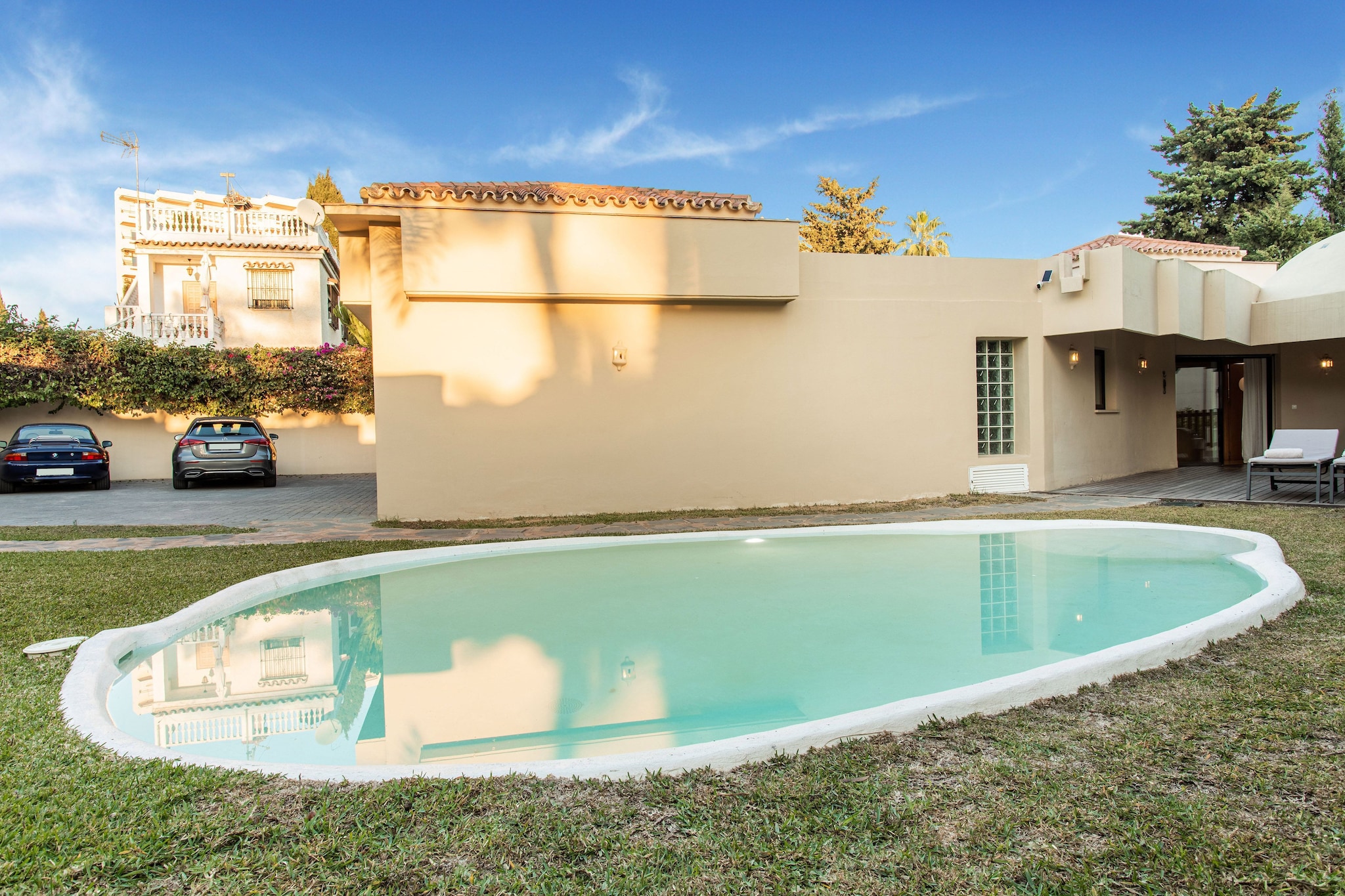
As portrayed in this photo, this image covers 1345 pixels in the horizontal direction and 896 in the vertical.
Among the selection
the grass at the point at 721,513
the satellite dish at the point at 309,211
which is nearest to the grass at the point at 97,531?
the grass at the point at 721,513

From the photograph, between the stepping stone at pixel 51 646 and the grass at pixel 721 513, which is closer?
the stepping stone at pixel 51 646

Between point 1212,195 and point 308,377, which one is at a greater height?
point 1212,195

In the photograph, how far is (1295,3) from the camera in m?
20.2

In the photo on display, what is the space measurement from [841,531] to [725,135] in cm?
1749

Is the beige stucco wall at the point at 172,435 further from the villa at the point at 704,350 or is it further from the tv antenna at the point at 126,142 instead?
the tv antenna at the point at 126,142

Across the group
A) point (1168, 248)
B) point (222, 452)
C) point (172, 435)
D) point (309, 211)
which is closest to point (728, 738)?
point (309, 211)

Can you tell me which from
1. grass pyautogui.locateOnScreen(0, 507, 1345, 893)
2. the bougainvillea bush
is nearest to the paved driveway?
the bougainvillea bush

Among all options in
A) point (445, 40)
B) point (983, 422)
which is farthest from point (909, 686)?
point (445, 40)

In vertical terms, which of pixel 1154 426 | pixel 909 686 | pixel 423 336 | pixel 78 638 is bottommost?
pixel 909 686

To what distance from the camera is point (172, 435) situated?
1734 cm

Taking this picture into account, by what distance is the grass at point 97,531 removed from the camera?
8.09 meters

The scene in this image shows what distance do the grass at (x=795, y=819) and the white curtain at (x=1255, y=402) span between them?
1626 centimetres

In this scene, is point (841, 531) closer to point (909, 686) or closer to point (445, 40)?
point (909, 686)

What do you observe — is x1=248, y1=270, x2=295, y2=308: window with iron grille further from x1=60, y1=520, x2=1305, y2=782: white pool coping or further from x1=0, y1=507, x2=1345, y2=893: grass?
x1=0, y1=507, x2=1345, y2=893: grass
